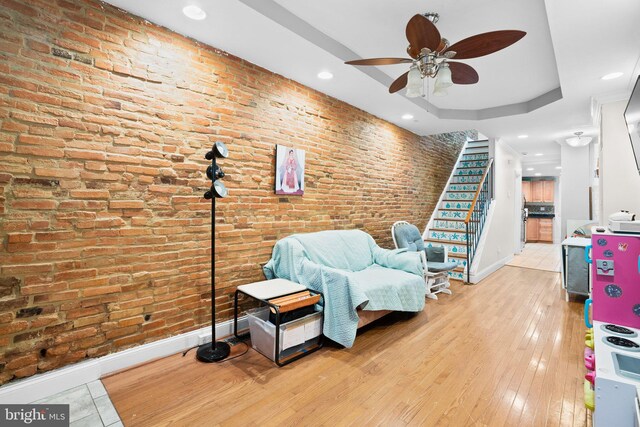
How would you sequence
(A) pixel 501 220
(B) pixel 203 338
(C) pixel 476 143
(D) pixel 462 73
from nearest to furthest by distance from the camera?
(D) pixel 462 73, (B) pixel 203 338, (A) pixel 501 220, (C) pixel 476 143

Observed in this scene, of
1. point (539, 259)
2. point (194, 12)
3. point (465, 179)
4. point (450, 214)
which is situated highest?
point (194, 12)

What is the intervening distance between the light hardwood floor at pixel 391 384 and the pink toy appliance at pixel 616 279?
2.02 feet

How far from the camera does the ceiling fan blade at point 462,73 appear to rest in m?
2.20

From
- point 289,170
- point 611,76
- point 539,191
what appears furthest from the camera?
point 539,191

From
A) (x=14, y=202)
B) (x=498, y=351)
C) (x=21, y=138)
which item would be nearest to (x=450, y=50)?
(x=498, y=351)

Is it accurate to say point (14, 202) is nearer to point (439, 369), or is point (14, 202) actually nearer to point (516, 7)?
point (439, 369)

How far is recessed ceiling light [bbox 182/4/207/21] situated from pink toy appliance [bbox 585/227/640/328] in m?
3.01

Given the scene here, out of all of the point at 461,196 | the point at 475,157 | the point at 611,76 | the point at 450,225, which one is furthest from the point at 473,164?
the point at 611,76

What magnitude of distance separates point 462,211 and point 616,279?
4.37 m

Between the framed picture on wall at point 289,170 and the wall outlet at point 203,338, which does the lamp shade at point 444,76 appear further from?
the wall outlet at point 203,338

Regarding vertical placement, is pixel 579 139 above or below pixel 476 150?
below

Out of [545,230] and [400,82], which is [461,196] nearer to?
[400,82]

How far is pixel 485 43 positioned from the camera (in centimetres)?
187

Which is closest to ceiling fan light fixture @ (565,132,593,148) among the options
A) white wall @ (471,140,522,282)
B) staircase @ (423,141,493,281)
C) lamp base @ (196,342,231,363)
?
white wall @ (471,140,522,282)
